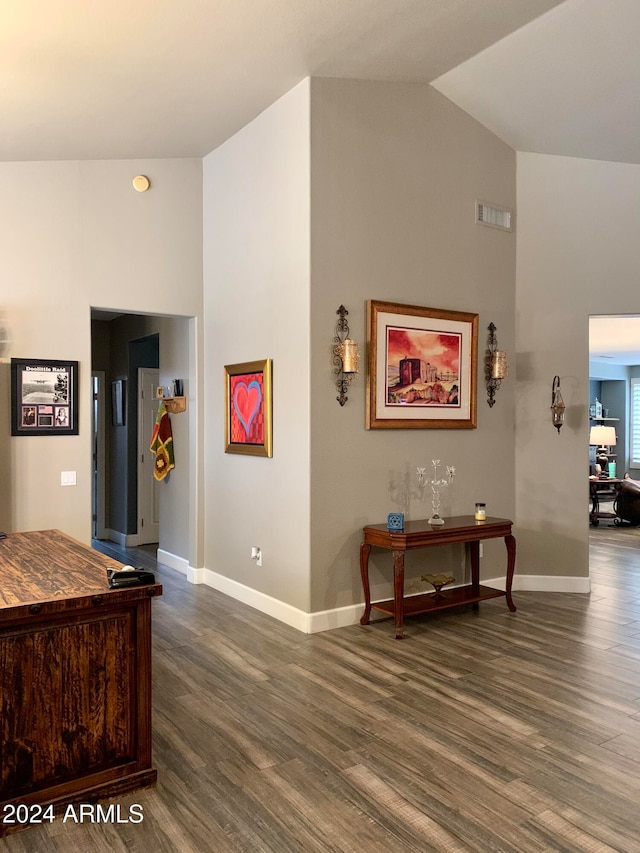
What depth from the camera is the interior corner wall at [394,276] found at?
462 centimetres

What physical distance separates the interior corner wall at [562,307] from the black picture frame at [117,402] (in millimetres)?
4544

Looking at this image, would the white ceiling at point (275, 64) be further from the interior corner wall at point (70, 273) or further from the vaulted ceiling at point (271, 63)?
the interior corner wall at point (70, 273)

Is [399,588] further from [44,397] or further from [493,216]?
[493,216]

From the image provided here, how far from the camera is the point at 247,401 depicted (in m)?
5.28

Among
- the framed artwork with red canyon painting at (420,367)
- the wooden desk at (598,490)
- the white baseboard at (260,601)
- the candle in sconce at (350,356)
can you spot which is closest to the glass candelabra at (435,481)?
the framed artwork with red canyon painting at (420,367)

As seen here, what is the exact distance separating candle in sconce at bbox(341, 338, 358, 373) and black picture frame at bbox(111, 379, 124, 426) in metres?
4.09

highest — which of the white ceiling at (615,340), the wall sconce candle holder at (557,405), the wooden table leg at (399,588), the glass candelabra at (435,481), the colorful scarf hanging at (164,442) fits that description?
the white ceiling at (615,340)

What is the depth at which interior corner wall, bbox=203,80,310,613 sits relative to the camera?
15.3ft

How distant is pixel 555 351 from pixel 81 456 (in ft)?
13.2

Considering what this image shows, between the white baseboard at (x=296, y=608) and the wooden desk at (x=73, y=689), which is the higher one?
the wooden desk at (x=73, y=689)

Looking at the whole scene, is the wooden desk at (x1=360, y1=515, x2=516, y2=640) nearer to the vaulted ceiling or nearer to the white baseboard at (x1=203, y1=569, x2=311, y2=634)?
the white baseboard at (x1=203, y1=569, x2=311, y2=634)

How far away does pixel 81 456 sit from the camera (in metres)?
5.22

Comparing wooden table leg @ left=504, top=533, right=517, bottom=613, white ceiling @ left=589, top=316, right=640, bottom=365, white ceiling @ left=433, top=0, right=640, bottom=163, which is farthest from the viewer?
white ceiling @ left=589, top=316, right=640, bottom=365

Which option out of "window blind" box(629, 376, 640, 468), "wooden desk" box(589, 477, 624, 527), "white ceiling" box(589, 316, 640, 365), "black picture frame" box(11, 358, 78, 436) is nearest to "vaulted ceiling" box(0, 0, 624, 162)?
"black picture frame" box(11, 358, 78, 436)
